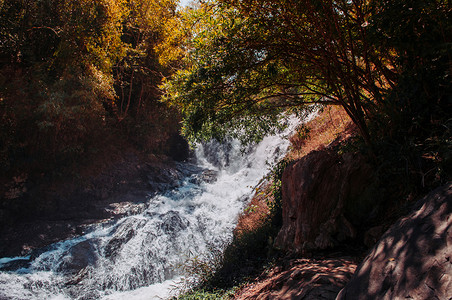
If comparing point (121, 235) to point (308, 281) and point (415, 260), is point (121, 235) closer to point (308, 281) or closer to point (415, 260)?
point (308, 281)

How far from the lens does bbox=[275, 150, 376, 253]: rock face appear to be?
4430 millimetres

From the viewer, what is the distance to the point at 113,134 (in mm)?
15000

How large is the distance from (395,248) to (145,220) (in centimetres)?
900

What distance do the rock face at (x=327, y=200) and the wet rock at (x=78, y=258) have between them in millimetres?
5897

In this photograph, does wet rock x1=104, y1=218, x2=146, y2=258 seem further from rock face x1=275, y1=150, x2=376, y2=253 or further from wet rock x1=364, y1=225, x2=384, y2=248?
wet rock x1=364, y1=225, x2=384, y2=248

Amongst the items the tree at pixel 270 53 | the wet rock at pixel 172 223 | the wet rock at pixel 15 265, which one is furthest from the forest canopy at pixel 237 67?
the wet rock at pixel 172 223

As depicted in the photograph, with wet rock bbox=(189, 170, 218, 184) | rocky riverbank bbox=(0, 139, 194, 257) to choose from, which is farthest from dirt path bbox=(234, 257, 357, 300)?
wet rock bbox=(189, 170, 218, 184)

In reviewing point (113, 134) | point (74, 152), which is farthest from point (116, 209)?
point (113, 134)

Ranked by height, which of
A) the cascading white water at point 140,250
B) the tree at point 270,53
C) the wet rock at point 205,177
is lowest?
the cascading white water at point 140,250

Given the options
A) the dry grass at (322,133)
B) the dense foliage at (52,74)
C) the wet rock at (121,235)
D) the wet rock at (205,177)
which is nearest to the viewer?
the wet rock at (121,235)

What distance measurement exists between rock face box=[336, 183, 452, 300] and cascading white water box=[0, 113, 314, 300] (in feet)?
16.9

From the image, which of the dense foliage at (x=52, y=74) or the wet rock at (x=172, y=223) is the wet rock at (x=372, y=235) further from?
the dense foliage at (x=52, y=74)

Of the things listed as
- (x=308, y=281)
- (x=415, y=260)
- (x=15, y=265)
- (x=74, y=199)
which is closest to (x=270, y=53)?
(x=308, y=281)

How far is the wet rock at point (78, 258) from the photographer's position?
7438mm
